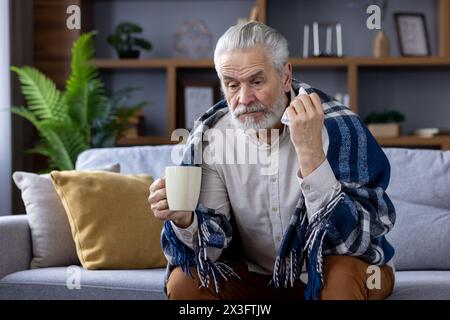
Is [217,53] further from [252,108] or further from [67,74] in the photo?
[67,74]

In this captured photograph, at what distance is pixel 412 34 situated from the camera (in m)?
4.70

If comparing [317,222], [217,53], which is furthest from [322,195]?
[217,53]

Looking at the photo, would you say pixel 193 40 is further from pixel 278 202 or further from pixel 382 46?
pixel 278 202

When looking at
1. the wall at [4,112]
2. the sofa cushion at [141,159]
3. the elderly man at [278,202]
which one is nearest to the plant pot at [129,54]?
the wall at [4,112]

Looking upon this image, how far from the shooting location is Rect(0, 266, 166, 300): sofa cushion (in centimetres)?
249

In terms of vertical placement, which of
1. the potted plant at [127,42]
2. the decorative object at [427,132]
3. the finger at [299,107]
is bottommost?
the decorative object at [427,132]

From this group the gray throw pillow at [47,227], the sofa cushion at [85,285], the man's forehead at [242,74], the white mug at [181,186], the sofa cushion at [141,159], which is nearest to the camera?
the white mug at [181,186]

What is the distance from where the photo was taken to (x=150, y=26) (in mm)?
4859

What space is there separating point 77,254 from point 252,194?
35.8 inches

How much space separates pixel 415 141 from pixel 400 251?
75.5 inches

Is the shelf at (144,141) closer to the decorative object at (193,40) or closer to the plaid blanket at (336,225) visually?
the decorative object at (193,40)

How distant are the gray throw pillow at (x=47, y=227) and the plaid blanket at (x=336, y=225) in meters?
0.78

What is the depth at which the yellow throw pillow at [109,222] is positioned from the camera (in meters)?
2.68

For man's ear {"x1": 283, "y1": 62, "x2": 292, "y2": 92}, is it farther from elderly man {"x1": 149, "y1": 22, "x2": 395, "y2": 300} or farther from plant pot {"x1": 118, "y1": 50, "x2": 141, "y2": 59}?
plant pot {"x1": 118, "y1": 50, "x2": 141, "y2": 59}
